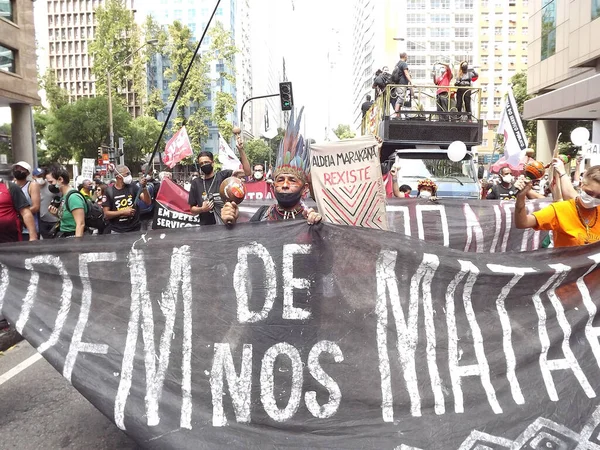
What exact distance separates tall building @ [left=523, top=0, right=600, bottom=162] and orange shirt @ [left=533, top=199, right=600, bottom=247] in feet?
81.7

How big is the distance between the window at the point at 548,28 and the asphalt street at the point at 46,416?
3539cm

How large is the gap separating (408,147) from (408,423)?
972cm

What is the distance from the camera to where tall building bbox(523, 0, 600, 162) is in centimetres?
2834

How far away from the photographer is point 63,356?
135 inches

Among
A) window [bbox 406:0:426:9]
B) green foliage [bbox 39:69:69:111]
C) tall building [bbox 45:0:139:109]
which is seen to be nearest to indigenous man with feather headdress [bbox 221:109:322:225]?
green foliage [bbox 39:69:69:111]

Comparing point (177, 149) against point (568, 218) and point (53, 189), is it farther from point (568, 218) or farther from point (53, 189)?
point (568, 218)

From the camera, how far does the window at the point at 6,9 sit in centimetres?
2627

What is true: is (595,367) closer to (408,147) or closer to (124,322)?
(124,322)

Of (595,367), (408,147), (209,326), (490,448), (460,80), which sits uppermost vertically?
(460,80)

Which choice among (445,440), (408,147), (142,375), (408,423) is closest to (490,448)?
(445,440)

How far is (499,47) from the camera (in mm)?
95938

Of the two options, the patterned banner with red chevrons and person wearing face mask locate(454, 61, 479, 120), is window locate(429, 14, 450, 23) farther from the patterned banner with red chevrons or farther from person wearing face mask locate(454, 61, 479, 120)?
the patterned banner with red chevrons

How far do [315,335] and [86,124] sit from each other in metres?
51.1

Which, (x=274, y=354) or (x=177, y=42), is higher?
(x=177, y=42)
